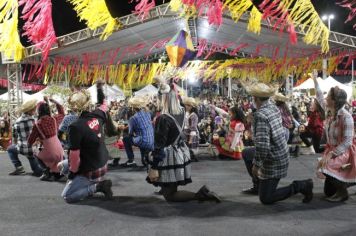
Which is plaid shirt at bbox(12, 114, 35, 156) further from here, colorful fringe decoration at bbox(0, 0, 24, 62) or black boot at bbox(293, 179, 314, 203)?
black boot at bbox(293, 179, 314, 203)

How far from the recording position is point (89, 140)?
16.1 ft

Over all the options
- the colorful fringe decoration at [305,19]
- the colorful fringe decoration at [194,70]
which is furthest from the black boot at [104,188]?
the colorful fringe decoration at [194,70]

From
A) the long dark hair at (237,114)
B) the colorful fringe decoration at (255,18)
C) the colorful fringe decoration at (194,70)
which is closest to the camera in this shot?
the long dark hair at (237,114)

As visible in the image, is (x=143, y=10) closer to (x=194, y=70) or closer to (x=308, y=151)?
(x=308, y=151)

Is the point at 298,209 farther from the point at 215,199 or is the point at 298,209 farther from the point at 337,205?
the point at 215,199

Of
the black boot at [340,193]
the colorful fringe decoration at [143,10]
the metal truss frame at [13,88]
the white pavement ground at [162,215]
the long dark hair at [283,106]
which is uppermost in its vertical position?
the colorful fringe decoration at [143,10]

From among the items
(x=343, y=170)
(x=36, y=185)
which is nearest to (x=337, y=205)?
(x=343, y=170)

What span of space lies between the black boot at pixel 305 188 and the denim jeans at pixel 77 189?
2.47 metres

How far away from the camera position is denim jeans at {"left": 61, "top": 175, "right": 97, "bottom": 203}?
498 centimetres

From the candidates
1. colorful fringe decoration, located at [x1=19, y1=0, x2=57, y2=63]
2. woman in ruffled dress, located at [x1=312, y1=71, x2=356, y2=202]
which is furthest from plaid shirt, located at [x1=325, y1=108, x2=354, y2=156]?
colorful fringe decoration, located at [x1=19, y1=0, x2=57, y2=63]

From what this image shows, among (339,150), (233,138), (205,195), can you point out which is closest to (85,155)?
(205,195)

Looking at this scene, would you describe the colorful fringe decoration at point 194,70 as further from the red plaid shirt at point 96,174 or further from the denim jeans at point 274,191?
the denim jeans at point 274,191

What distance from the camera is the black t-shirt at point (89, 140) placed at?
481cm

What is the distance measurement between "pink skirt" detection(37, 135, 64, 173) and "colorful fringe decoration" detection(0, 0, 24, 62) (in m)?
3.97
